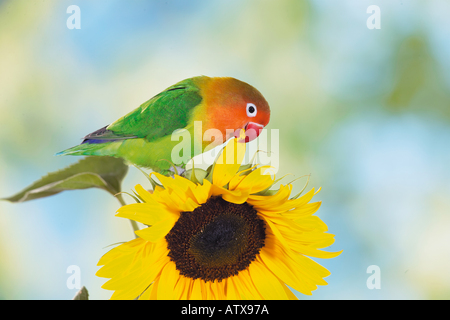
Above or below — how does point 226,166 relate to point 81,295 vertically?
above

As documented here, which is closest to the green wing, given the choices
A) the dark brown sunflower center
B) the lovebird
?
the lovebird

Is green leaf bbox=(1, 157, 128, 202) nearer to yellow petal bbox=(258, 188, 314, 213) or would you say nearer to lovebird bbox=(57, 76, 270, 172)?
lovebird bbox=(57, 76, 270, 172)

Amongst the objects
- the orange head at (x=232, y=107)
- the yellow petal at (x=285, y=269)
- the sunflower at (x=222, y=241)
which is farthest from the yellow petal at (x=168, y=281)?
the orange head at (x=232, y=107)

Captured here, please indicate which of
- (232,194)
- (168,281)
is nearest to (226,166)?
(232,194)

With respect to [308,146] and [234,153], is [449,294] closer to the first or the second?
[308,146]

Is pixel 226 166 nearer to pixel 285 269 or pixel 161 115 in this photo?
pixel 285 269

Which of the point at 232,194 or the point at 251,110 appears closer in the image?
the point at 232,194
